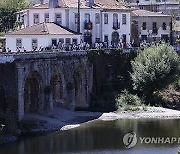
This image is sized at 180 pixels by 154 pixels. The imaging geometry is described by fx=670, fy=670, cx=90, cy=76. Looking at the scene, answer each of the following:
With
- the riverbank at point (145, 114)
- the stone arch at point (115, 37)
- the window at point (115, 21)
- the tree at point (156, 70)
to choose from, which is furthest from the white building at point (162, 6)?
the riverbank at point (145, 114)

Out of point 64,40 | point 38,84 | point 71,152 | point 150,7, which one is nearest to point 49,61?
point 38,84

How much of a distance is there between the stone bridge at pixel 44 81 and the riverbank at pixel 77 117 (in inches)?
77.3

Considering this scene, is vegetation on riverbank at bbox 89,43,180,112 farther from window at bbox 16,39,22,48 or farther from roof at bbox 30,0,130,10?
roof at bbox 30,0,130,10

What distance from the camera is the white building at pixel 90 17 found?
3969 inches

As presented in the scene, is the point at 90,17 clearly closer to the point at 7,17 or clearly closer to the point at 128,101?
the point at 128,101

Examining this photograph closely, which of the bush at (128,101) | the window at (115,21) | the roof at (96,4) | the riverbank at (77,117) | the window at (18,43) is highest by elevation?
the roof at (96,4)

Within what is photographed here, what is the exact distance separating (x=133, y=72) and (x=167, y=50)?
23.5 feet

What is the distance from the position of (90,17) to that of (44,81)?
2625cm

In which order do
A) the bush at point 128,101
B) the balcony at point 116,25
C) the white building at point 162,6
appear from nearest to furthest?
the bush at point 128,101
the balcony at point 116,25
the white building at point 162,6

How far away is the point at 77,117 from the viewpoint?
82375 millimetres

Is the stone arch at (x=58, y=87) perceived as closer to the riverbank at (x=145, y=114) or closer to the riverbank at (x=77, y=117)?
the riverbank at (x=77, y=117)

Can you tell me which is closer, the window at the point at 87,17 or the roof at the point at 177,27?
the window at the point at 87,17

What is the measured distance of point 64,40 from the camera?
94.8 metres

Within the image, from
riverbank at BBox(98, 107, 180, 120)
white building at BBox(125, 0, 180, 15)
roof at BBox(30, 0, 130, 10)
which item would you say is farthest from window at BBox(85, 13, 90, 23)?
white building at BBox(125, 0, 180, 15)
